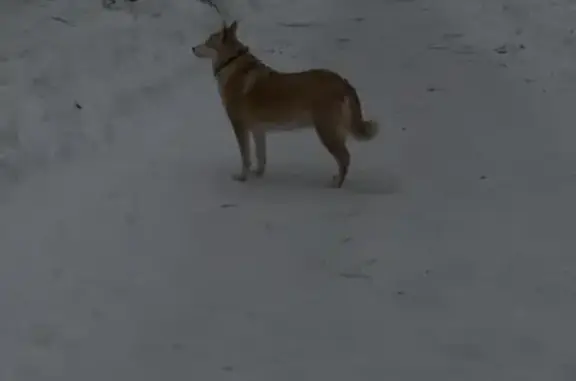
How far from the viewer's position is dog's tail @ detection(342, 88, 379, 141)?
6.30 m

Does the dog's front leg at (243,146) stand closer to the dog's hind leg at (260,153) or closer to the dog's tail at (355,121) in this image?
the dog's hind leg at (260,153)

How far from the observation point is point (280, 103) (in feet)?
20.8

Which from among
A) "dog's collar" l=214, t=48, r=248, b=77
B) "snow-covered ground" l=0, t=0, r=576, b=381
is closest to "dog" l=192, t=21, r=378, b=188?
"dog's collar" l=214, t=48, r=248, b=77

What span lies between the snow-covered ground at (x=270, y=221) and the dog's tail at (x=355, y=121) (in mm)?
365

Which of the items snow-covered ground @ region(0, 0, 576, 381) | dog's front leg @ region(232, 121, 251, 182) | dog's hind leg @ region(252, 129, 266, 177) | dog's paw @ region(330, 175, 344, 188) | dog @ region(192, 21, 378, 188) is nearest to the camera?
snow-covered ground @ region(0, 0, 576, 381)

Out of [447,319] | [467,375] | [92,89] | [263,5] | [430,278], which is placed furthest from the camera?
[263,5]

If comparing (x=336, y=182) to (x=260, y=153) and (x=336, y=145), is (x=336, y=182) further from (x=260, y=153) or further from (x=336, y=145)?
(x=260, y=153)

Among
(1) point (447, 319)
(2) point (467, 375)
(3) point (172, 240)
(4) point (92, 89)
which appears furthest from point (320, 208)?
(4) point (92, 89)

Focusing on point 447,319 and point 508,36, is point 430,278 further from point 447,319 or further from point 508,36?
point 508,36

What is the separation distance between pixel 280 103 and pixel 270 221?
3.02 ft

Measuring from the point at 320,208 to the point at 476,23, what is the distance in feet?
20.3

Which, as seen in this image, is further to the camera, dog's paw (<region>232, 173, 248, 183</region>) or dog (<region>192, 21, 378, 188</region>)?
Result: dog's paw (<region>232, 173, 248, 183</region>)

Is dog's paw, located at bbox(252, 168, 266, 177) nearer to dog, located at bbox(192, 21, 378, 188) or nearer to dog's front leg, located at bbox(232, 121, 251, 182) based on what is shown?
dog, located at bbox(192, 21, 378, 188)

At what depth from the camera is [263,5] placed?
11.9 meters
